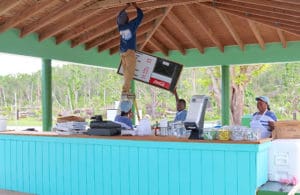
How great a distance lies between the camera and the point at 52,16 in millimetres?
6410

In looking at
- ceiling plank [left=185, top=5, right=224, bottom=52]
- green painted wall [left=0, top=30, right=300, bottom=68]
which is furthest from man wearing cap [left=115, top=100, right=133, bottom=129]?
green painted wall [left=0, top=30, right=300, bottom=68]

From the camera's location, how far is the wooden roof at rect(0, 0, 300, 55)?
19.8 ft

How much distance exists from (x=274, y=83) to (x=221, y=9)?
1658cm

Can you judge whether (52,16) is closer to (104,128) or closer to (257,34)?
(104,128)

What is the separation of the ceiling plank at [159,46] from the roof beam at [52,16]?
312 cm

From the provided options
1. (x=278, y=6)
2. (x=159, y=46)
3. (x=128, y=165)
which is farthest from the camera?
(x=159, y=46)

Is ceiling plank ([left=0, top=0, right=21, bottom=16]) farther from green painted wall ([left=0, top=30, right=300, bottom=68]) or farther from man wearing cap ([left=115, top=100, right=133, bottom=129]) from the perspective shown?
man wearing cap ([left=115, top=100, right=133, bottom=129])

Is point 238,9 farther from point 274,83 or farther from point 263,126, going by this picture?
point 274,83

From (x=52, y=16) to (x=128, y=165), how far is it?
11.9 ft

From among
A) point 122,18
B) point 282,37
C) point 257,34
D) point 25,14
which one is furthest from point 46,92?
point 282,37

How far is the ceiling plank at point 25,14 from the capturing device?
588cm

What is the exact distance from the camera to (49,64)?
313 inches

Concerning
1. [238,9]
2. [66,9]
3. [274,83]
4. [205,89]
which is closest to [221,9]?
[238,9]

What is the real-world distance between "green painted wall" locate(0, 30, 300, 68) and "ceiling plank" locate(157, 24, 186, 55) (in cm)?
39
